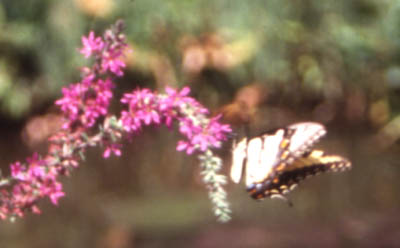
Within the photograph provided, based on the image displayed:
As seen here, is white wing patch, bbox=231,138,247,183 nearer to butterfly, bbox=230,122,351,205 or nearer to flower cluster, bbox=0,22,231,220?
butterfly, bbox=230,122,351,205

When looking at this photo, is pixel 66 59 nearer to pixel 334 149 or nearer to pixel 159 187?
pixel 159 187

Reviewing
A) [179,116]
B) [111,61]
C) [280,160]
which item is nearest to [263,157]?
[280,160]

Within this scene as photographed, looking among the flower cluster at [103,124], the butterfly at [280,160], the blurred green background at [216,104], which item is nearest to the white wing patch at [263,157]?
the butterfly at [280,160]

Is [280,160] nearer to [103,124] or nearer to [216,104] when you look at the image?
[103,124]

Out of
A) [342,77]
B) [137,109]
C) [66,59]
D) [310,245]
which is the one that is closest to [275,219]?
[310,245]

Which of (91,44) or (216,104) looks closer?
(91,44)

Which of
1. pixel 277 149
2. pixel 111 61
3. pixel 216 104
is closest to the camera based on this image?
pixel 111 61

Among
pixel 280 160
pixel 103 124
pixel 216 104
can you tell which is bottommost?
pixel 103 124

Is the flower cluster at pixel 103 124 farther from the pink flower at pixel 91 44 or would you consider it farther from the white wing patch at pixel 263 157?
the white wing patch at pixel 263 157
